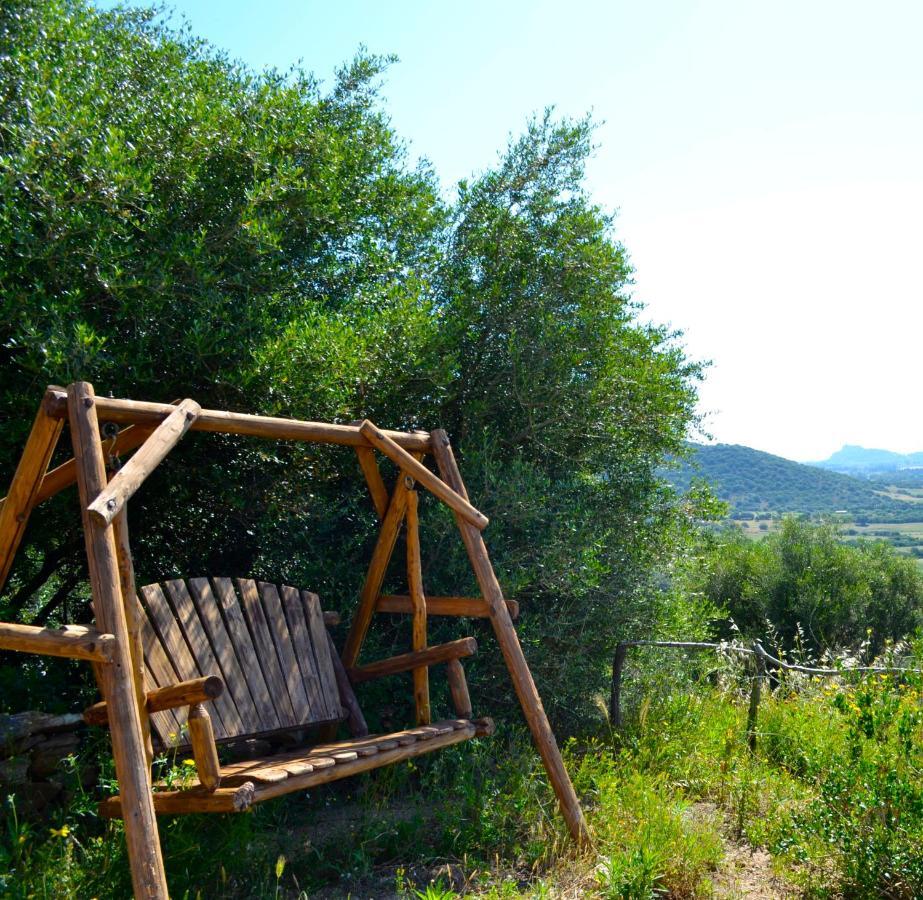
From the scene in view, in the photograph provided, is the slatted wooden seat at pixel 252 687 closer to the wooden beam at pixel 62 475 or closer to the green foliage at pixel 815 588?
the wooden beam at pixel 62 475

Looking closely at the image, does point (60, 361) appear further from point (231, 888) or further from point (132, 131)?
point (231, 888)

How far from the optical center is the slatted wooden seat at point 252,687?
3.30 meters

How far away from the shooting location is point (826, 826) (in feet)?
12.7

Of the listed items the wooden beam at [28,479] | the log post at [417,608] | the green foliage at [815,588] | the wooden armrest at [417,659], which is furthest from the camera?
the green foliage at [815,588]

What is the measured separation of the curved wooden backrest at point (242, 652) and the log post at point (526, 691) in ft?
2.93

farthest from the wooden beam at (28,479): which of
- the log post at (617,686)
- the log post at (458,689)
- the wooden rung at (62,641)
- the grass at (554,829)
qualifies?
the log post at (617,686)

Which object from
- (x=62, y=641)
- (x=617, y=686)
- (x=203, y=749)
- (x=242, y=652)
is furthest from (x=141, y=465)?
(x=617, y=686)

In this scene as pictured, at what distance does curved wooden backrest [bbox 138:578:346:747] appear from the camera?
155 inches

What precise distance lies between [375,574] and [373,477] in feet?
1.67

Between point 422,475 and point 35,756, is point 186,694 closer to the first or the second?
point 35,756

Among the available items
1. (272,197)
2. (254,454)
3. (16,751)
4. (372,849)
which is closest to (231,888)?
(372,849)

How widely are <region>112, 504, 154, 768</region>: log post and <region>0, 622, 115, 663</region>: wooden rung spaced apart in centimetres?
37

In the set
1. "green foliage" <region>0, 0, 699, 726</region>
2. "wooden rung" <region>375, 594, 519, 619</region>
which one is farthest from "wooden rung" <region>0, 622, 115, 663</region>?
"wooden rung" <region>375, 594, 519, 619</region>

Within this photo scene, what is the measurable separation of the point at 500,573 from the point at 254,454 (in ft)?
5.24
